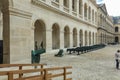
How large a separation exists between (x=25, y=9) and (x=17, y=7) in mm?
834

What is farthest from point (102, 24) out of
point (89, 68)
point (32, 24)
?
point (89, 68)

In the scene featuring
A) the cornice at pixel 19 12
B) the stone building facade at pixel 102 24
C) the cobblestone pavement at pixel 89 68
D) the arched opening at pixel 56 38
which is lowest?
the cobblestone pavement at pixel 89 68

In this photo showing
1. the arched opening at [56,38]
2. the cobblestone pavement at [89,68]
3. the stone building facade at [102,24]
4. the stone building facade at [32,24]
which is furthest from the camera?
the stone building facade at [102,24]

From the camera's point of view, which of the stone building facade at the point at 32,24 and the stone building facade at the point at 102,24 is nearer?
the stone building facade at the point at 32,24

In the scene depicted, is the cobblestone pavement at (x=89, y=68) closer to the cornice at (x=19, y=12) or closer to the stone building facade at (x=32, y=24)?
the stone building facade at (x=32, y=24)

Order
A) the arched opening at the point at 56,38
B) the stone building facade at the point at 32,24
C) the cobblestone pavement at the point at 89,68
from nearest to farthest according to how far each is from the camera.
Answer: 1. the cobblestone pavement at the point at 89,68
2. the stone building facade at the point at 32,24
3. the arched opening at the point at 56,38

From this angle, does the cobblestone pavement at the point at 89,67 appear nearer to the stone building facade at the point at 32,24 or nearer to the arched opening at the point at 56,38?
the stone building facade at the point at 32,24

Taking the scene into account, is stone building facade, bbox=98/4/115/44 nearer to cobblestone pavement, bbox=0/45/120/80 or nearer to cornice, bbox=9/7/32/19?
cobblestone pavement, bbox=0/45/120/80

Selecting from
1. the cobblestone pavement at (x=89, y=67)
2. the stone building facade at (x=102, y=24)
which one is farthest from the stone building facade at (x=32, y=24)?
the stone building facade at (x=102, y=24)

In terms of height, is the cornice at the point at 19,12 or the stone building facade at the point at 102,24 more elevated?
the stone building facade at the point at 102,24

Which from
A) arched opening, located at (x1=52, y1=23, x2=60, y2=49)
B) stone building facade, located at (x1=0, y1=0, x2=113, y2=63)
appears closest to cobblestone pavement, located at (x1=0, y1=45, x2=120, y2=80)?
stone building facade, located at (x1=0, y1=0, x2=113, y2=63)

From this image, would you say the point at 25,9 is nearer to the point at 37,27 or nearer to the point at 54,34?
the point at 37,27

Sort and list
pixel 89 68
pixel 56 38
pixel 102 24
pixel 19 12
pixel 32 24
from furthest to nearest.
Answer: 1. pixel 102 24
2. pixel 56 38
3. pixel 32 24
4. pixel 89 68
5. pixel 19 12

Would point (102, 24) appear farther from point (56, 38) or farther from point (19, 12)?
point (19, 12)
